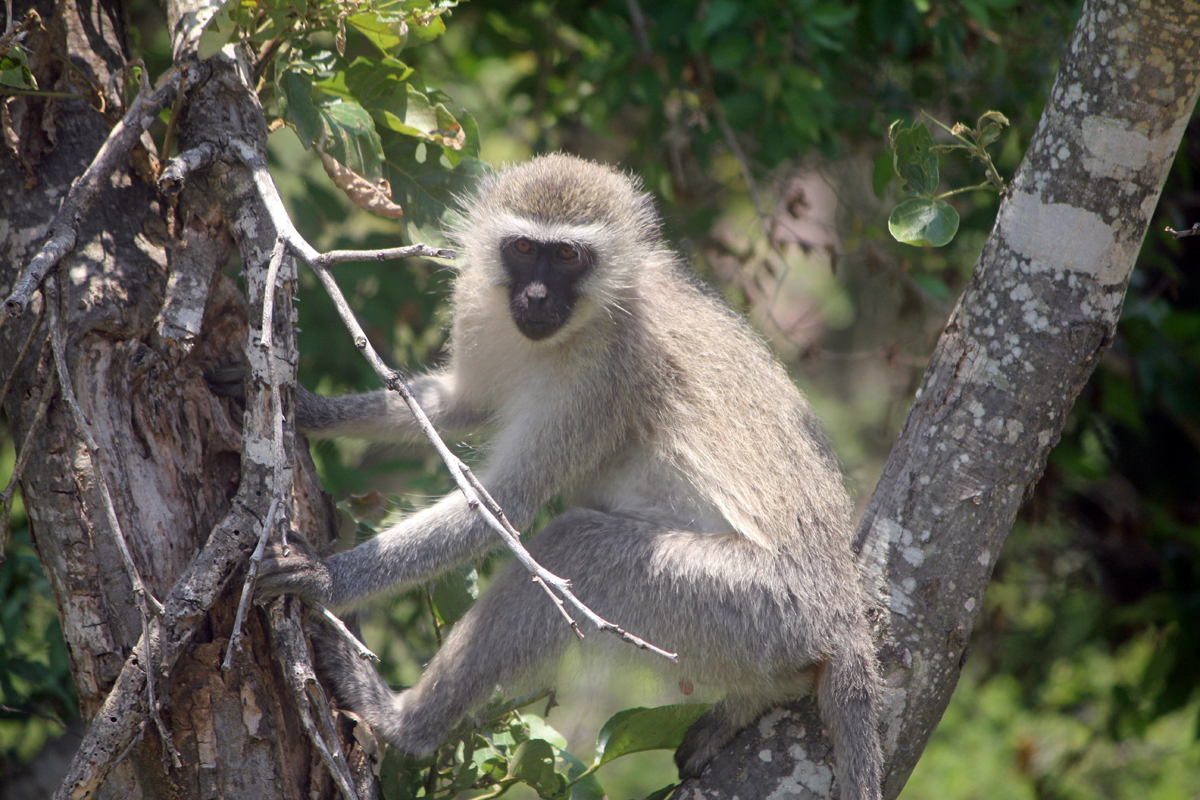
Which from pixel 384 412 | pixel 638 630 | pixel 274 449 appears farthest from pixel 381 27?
pixel 638 630

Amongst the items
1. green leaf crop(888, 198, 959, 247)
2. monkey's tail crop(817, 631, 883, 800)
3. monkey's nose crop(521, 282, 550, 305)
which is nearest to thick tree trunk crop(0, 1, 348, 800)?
monkey's nose crop(521, 282, 550, 305)

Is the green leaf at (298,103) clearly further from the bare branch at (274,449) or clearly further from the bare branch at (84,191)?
the bare branch at (274,449)

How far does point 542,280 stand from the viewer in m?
3.25

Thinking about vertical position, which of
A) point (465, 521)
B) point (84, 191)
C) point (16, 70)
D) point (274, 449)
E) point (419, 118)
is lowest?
point (465, 521)

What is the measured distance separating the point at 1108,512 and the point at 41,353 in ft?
18.5

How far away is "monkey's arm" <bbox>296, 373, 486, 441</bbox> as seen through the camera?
337 cm

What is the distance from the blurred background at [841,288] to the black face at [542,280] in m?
0.36

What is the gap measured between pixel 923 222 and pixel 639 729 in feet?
5.34

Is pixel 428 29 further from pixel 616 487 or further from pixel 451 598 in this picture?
pixel 451 598

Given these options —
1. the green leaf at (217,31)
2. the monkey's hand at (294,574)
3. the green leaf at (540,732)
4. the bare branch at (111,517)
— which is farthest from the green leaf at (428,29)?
→ the green leaf at (540,732)

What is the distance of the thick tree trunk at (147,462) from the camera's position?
2.31 m

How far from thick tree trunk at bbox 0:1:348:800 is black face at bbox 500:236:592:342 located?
0.94 metres

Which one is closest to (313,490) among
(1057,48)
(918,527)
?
(918,527)

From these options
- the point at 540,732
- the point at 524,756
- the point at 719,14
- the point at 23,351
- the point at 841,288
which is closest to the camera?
the point at 23,351
